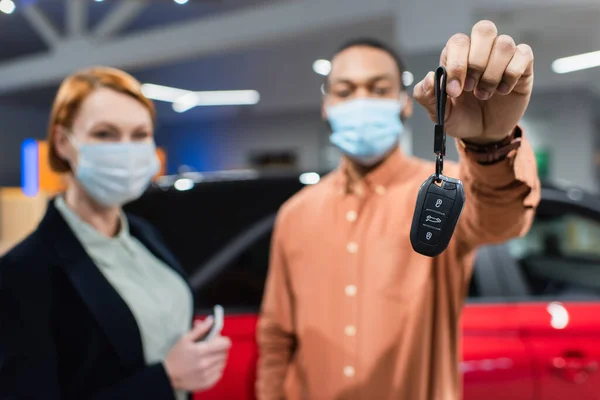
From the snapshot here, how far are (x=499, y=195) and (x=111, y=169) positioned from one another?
2.84 ft

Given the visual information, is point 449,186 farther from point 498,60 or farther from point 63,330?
point 63,330

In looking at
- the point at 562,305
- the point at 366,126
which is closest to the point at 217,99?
the point at 562,305

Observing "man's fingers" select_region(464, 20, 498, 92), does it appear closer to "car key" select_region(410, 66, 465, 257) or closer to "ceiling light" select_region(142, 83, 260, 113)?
"car key" select_region(410, 66, 465, 257)

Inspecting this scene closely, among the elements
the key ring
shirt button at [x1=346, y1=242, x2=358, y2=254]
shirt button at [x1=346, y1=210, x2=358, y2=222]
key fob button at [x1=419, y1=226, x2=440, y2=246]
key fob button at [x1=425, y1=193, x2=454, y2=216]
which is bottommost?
shirt button at [x1=346, y1=242, x2=358, y2=254]

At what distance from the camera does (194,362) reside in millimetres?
1193

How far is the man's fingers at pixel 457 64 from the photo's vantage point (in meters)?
0.53

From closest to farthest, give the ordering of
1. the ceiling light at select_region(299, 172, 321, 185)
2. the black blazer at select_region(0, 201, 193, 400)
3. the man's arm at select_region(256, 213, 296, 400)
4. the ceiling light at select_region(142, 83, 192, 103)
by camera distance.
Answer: the black blazer at select_region(0, 201, 193, 400) → the man's arm at select_region(256, 213, 296, 400) → the ceiling light at select_region(299, 172, 321, 185) → the ceiling light at select_region(142, 83, 192, 103)

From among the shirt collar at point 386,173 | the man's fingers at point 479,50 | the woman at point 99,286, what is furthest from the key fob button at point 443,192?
the woman at point 99,286

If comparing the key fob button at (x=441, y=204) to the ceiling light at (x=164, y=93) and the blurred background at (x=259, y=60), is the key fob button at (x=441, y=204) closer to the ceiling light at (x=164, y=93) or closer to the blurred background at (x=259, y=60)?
the blurred background at (x=259, y=60)

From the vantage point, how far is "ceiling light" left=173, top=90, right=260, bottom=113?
10.8 m

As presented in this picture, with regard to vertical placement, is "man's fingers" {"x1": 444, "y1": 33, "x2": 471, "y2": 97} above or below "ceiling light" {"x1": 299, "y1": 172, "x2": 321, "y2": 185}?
above

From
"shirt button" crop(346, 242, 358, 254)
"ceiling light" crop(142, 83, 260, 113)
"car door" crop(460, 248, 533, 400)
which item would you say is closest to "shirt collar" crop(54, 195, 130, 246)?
"shirt button" crop(346, 242, 358, 254)

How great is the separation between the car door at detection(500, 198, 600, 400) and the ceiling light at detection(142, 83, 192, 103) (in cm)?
804

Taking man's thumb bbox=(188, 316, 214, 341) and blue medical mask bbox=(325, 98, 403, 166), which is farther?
man's thumb bbox=(188, 316, 214, 341)
